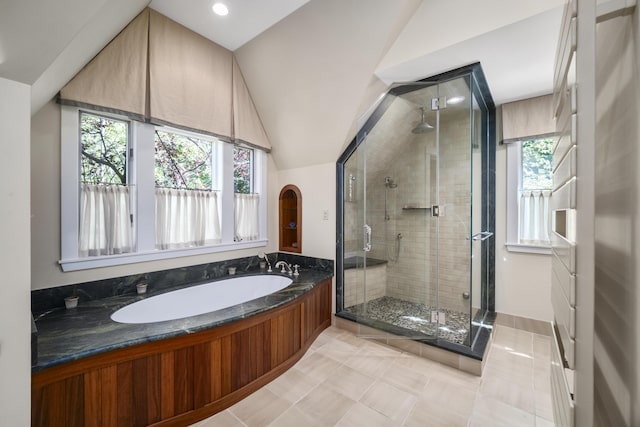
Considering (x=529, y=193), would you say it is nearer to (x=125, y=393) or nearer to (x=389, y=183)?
Answer: (x=389, y=183)

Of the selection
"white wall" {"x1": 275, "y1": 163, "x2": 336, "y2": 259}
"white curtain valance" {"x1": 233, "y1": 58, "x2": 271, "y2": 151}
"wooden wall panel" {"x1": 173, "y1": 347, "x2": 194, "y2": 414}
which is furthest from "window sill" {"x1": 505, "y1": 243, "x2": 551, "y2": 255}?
"wooden wall panel" {"x1": 173, "y1": 347, "x2": 194, "y2": 414}

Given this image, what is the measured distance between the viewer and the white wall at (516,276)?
276cm

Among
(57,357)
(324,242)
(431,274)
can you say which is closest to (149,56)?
(57,357)

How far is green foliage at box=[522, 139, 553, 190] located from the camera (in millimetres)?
2765

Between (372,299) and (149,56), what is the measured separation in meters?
3.45

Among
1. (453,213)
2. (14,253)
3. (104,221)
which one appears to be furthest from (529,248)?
(104,221)

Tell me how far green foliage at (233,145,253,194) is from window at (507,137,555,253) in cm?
321

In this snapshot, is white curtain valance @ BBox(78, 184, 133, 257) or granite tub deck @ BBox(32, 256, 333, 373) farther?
white curtain valance @ BBox(78, 184, 133, 257)

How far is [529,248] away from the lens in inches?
111

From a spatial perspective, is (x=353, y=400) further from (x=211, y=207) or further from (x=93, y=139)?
(x=93, y=139)

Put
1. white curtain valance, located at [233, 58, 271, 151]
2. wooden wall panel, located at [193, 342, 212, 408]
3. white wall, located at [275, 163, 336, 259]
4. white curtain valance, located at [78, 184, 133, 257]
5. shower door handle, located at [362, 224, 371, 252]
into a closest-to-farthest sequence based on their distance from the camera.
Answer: wooden wall panel, located at [193, 342, 212, 408]
white curtain valance, located at [78, 184, 133, 257]
white curtain valance, located at [233, 58, 271, 151]
shower door handle, located at [362, 224, 371, 252]
white wall, located at [275, 163, 336, 259]

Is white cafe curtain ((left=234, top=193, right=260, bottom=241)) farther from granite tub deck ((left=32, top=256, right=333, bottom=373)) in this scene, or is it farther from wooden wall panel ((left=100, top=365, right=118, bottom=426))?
wooden wall panel ((left=100, top=365, right=118, bottom=426))

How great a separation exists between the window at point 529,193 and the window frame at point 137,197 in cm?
315

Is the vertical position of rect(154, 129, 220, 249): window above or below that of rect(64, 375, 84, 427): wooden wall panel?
above
